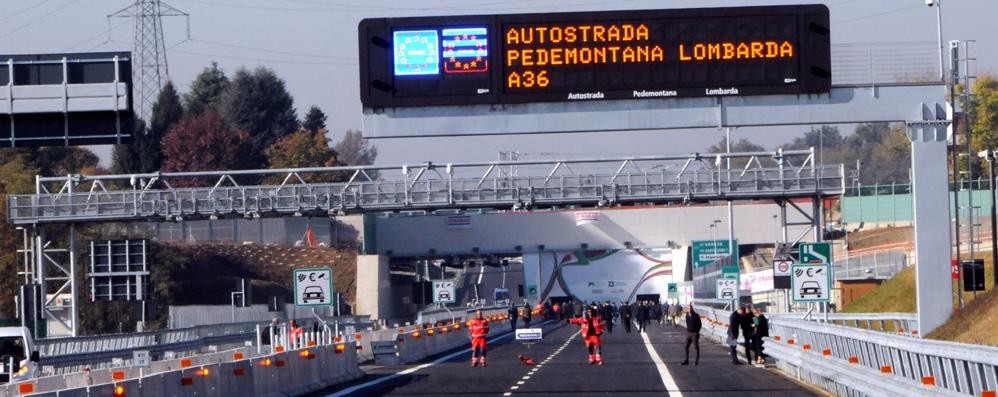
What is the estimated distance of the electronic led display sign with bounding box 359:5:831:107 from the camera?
30.5m

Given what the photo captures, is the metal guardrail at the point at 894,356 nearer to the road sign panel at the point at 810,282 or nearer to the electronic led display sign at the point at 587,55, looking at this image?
the road sign panel at the point at 810,282

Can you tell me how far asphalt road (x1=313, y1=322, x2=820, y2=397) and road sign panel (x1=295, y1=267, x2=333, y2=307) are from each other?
6.86 feet

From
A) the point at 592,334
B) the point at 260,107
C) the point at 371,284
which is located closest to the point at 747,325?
the point at 592,334

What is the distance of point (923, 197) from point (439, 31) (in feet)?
39.2

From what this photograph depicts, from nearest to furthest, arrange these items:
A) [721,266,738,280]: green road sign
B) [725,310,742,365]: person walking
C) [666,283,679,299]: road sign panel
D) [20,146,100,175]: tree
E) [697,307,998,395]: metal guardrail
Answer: [697,307,998,395]: metal guardrail
[725,310,742,365]: person walking
[721,266,738,280]: green road sign
[666,283,679,299]: road sign panel
[20,146,100,175]: tree

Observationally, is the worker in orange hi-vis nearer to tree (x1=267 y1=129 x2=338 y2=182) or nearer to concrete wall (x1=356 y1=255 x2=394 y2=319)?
concrete wall (x1=356 y1=255 x2=394 y2=319)

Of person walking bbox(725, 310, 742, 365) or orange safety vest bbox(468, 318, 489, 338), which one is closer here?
person walking bbox(725, 310, 742, 365)

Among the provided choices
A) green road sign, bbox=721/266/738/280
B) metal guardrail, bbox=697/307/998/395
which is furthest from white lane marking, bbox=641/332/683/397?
green road sign, bbox=721/266/738/280

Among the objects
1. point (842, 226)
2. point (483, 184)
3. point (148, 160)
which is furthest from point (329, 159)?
point (483, 184)

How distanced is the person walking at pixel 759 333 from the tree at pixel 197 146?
9102cm

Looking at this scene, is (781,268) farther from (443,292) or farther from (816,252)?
(443,292)

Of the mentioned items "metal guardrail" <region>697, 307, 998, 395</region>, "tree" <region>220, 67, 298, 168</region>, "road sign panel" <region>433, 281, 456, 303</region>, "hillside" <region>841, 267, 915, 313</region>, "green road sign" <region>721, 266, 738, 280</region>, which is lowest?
"hillside" <region>841, 267, 915, 313</region>

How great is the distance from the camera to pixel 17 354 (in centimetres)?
2841

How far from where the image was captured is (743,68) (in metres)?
30.9
